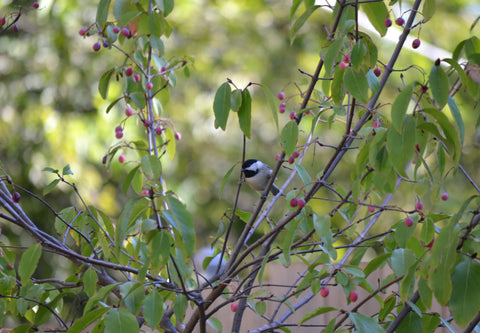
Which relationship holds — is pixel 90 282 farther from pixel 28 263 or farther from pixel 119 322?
pixel 119 322

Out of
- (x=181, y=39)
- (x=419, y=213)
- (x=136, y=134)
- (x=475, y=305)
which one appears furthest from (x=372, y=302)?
(x=181, y=39)

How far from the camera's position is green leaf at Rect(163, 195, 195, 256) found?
94cm

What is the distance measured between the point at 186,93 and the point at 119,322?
4100 mm

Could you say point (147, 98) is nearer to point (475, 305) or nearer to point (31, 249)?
point (31, 249)

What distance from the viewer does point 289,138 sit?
3.79 ft

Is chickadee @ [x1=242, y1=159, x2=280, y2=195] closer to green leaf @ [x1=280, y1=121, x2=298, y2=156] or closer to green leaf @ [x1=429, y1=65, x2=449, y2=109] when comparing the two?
green leaf @ [x1=280, y1=121, x2=298, y2=156]

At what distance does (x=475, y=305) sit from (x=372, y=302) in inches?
44.4

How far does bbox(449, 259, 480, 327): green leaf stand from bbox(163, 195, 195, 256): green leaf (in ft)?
1.36

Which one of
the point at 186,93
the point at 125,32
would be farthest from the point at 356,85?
the point at 186,93

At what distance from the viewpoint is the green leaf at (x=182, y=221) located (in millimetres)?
941

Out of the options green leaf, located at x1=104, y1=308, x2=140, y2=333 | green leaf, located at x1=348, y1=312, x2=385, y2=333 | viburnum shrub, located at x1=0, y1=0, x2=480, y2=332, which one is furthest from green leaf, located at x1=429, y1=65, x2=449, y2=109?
green leaf, located at x1=104, y1=308, x2=140, y2=333

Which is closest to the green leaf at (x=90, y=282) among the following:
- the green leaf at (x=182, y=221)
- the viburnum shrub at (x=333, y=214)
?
the viburnum shrub at (x=333, y=214)

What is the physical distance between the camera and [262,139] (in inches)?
200

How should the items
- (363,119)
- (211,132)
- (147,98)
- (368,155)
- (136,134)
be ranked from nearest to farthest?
(368,155) < (363,119) < (147,98) < (136,134) < (211,132)
